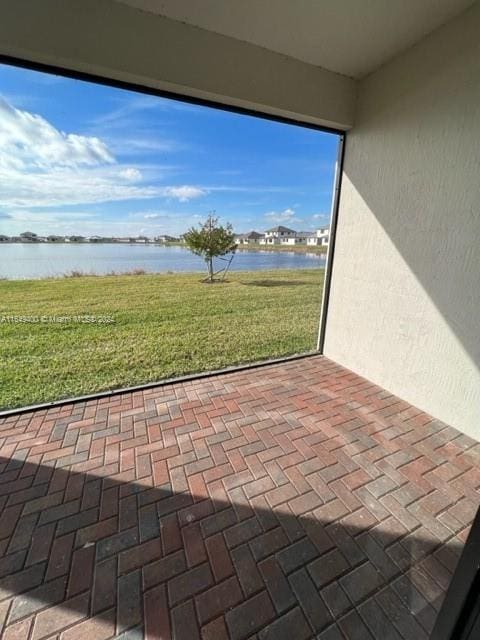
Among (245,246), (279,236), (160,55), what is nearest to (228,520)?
(160,55)

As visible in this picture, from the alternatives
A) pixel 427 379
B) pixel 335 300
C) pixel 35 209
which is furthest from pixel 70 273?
pixel 427 379

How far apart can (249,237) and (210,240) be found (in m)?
1.12

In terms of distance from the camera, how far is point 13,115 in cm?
312

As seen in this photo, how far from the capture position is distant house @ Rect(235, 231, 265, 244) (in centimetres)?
735

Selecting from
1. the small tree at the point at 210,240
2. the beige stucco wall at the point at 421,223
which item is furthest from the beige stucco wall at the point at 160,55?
the small tree at the point at 210,240

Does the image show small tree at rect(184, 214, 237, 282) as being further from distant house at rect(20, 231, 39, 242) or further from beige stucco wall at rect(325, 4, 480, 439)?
beige stucco wall at rect(325, 4, 480, 439)

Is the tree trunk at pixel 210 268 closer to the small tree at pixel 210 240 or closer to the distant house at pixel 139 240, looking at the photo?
the small tree at pixel 210 240

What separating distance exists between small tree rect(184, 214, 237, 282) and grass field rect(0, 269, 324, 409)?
1.30 m

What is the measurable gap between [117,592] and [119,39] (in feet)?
9.75

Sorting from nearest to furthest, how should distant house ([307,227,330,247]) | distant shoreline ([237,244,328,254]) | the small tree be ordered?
distant house ([307,227,330,247]) → distant shoreline ([237,244,328,254]) → the small tree

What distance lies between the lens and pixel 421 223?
2.24 meters

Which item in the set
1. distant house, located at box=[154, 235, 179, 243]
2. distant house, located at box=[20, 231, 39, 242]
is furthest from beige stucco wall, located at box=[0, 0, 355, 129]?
distant house, located at box=[154, 235, 179, 243]

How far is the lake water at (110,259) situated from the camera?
4695mm

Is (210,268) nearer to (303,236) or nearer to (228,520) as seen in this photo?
(303,236)
